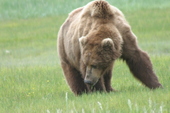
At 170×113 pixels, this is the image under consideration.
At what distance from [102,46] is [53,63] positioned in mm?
7833

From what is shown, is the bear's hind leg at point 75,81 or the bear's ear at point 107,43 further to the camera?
the bear's hind leg at point 75,81

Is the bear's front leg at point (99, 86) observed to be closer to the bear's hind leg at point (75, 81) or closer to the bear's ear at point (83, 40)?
the bear's hind leg at point (75, 81)

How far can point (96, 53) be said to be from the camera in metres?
6.53

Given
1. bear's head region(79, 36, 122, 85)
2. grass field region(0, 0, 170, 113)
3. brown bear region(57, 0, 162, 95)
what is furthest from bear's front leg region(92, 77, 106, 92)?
bear's head region(79, 36, 122, 85)

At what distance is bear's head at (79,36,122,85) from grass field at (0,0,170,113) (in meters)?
0.37

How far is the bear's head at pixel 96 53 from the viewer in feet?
21.4

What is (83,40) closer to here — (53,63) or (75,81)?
(75,81)

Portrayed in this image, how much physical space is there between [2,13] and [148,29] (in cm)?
1157

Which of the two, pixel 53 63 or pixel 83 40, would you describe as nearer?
pixel 83 40

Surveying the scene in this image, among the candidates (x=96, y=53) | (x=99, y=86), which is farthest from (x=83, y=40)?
(x=99, y=86)

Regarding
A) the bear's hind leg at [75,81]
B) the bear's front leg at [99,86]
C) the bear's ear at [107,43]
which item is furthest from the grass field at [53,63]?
the bear's ear at [107,43]

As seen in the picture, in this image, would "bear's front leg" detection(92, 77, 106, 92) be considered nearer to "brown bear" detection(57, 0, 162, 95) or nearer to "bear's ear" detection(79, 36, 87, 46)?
"brown bear" detection(57, 0, 162, 95)

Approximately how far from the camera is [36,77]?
1038 centimetres

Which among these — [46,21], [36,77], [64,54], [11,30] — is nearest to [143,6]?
[46,21]
